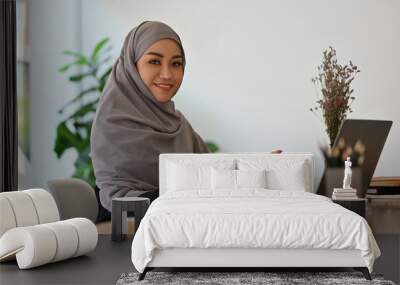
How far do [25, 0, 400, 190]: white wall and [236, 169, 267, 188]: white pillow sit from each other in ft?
6.61

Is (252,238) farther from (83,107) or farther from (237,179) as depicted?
(83,107)

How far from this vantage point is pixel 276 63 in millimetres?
7410

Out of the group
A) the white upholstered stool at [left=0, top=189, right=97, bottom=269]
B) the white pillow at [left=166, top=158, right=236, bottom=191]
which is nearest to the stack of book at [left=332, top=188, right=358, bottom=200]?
the white pillow at [left=166, top=158, right=236, bottom=191]

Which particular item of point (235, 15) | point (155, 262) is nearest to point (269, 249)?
point (155, 262)

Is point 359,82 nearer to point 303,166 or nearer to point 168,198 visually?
point 303,166

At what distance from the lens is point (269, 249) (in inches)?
162

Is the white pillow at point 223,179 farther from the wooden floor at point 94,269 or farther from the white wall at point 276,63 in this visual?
the white wall at point 276,63

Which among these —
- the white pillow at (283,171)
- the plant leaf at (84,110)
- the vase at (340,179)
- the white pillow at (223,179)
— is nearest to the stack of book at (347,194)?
the vase at (340,179)

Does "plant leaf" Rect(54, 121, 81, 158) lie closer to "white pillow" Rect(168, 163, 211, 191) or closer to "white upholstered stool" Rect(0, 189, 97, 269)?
"white pillow" Rect(168, 163, 211, 191)

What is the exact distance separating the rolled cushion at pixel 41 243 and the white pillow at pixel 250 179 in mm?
1305

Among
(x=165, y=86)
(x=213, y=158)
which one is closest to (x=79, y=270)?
(x=213, y=158)

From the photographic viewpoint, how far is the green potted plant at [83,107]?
7512mm

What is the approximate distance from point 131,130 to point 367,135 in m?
1.80

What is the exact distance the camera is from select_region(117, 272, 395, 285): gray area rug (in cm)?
400
